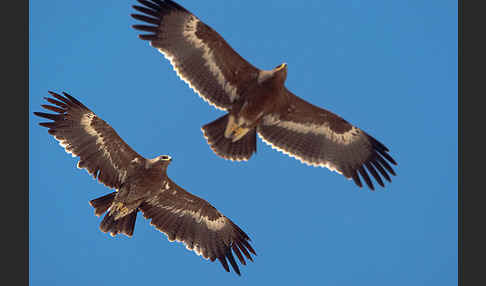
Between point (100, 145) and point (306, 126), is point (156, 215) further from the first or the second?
point (306, 126)

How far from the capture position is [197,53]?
10.5 metres

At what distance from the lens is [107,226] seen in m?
10.4

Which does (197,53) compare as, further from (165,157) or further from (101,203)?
(101,203)

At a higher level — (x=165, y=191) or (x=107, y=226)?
(x=165, y=191)

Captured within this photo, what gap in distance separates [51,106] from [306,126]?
4.53 meters

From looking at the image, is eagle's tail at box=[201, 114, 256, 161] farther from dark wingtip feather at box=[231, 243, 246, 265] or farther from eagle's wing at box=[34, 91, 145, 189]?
dark wingtip feather at box=[231, 243, 246, 265]

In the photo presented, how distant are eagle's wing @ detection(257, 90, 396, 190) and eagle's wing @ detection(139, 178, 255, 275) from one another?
172 cm

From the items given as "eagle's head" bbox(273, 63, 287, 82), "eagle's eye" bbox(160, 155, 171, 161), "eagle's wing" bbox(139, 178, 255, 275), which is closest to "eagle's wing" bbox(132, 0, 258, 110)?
"eagle's head" bbox(273, 63, 287, 82)

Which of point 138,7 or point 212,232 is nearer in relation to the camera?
point 138,7

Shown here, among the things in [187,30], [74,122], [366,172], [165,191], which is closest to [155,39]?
[187,30]

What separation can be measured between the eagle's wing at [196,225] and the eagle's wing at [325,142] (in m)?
1.72

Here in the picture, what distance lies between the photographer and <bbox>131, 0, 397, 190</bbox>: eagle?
34.0 ft

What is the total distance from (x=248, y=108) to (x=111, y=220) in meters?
3.05

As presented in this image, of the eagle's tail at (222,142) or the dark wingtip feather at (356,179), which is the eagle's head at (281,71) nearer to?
the eagle's tail at (222,142)
